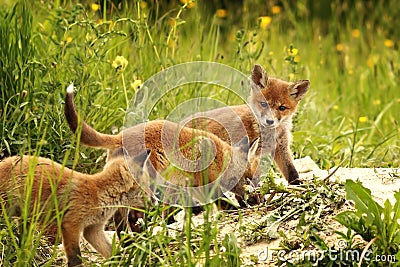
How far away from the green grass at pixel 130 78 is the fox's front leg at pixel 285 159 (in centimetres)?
37

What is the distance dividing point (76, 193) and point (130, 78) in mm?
2326

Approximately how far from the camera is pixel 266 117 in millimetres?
5836

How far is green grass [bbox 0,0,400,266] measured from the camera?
5277 mm

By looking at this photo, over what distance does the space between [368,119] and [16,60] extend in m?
4.01

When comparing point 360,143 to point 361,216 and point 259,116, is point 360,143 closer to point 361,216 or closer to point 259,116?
point 259,116

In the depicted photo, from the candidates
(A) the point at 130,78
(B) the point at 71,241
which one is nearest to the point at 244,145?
(B) the point at 71,241

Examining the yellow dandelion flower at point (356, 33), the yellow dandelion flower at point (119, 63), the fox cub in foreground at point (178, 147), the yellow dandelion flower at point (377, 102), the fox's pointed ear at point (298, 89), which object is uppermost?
the yellow dandelion flower at point (356, 33)

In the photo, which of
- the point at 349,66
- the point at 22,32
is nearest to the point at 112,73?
the point at 22,32

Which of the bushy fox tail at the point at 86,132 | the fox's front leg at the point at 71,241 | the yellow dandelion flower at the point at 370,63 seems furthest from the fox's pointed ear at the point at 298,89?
the yellow dandelion flower at the point at 370,63

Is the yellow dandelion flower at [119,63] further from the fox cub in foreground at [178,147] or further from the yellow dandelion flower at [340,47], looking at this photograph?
the yellow dandelion flower at [340,47]

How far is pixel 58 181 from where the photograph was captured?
158 inches

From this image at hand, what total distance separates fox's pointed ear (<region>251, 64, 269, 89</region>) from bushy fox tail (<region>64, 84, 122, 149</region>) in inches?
62.6

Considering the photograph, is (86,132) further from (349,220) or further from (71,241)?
(349,220)

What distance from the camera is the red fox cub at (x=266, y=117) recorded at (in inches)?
222
